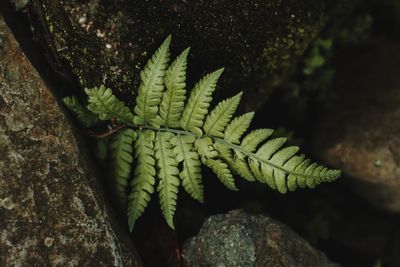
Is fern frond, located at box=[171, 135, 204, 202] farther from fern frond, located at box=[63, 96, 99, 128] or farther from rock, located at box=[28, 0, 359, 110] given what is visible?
fern frond, located at box=[63, 96, 99, 128]

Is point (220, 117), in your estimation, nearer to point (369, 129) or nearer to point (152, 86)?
point (152, 86)

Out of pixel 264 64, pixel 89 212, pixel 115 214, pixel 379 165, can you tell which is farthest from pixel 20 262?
pixel 379 165

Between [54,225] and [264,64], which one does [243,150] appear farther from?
[54,225]

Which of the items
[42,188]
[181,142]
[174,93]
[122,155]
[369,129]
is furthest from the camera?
[369,129]

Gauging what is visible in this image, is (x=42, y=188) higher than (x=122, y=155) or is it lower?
lower

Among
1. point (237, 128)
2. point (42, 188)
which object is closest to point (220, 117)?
point (237, 128)

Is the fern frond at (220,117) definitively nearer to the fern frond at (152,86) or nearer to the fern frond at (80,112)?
the fern frond at (152,86)

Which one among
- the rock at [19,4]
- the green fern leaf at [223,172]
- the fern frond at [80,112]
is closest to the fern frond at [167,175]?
the green fern leaf at [223,172]
